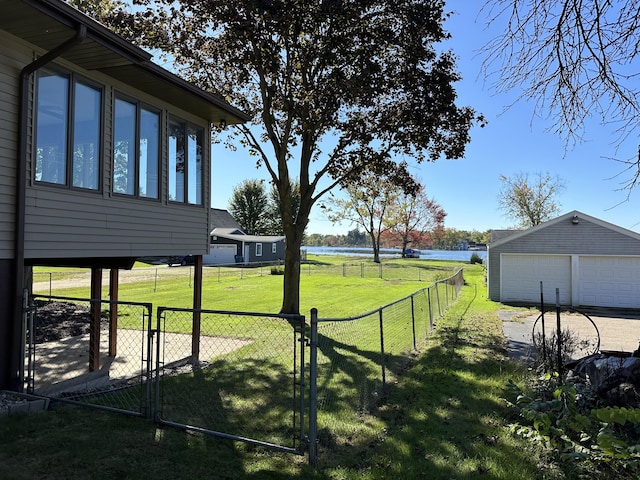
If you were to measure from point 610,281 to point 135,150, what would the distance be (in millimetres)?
18421

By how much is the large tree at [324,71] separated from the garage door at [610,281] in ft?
30.7

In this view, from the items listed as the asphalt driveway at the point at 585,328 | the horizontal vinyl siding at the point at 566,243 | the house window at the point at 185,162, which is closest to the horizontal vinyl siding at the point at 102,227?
the house window at the point at 185,162

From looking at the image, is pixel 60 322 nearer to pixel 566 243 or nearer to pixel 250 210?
pixel 566 243

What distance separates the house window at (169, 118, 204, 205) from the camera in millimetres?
7859

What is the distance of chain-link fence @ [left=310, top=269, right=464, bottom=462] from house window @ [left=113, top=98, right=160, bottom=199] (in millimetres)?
3638

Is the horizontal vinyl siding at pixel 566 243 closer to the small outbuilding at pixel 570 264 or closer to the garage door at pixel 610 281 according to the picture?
the small outbuilding at pixel 570 264

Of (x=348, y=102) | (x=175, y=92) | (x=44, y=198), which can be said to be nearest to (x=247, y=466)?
(x=44, y=198)

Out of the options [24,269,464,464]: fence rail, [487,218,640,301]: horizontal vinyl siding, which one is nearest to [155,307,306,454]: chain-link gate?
[24,269,464,464]: fence rail

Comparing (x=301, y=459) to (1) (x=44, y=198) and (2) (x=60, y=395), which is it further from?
(1) (x=44, y=198)

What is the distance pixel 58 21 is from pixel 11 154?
1615mm

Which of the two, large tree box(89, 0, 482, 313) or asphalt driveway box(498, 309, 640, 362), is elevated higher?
large tree box(89, 0, 482, 313)

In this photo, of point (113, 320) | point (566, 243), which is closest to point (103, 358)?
point (113, 320)

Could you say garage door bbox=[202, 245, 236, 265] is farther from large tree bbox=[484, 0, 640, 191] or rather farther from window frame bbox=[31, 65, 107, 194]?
large tree bbox=[484, 0, 640, 191]

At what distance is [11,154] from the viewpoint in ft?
16.6
